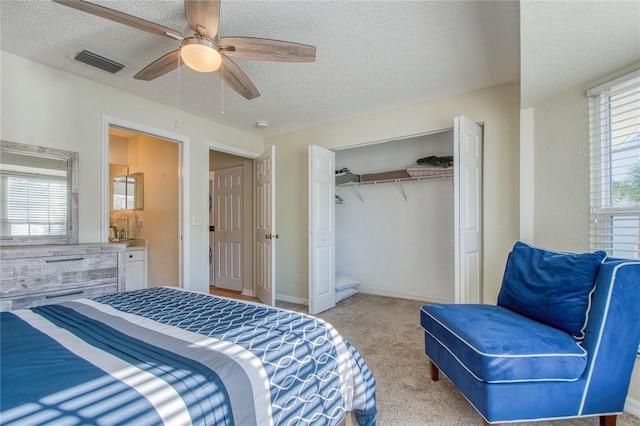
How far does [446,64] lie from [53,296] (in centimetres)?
357

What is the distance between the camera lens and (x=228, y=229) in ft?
16.0

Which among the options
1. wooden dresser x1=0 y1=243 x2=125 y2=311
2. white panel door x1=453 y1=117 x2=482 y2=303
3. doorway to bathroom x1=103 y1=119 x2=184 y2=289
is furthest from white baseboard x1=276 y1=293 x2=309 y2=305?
wooden dresser x1=0 y1=243 x2=125 y2=311

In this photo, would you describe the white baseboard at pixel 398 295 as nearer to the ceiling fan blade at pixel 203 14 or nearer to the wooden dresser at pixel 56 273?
the wooden dresser at pixel 56 273

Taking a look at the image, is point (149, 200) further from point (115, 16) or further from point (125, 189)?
point (115, 16)

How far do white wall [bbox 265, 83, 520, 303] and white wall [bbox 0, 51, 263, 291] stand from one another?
1263mm

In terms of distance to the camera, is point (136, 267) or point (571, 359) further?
point (136, 267)

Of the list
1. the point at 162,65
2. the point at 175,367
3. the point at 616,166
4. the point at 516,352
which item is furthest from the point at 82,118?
the point at 616,166

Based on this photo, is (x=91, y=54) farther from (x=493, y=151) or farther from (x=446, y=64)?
(x=493, y=151)

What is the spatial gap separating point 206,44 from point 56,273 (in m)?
2.00

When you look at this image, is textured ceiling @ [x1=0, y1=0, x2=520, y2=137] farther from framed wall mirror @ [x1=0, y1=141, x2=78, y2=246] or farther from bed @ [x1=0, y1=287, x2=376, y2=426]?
bed @ [x1=0, y1=287, x2=376, y2=426]

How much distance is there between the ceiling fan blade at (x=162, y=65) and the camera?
181 cm

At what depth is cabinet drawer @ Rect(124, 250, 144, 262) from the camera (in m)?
3.94

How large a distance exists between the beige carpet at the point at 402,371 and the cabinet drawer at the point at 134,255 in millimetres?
Answer: 2673

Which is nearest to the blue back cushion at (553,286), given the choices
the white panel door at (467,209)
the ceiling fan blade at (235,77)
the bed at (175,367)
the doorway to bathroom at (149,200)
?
the white panel door at (467,209)
